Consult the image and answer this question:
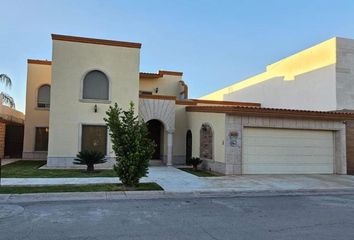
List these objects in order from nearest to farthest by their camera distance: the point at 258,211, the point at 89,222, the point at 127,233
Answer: the point at 127,233, the point at 89,222, the point at 258,211

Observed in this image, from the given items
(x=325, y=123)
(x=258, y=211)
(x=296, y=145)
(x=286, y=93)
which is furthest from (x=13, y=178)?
(x=286, y=93)

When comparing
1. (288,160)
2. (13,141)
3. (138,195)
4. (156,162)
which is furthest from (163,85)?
(138,195)

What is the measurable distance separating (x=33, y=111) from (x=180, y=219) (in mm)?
18016

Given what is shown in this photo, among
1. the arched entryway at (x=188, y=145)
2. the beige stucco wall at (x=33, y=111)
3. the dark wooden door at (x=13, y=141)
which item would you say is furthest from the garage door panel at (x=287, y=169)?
the dark wooden door at (x=13, y=141)

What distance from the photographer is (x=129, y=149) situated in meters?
Result: 10.9

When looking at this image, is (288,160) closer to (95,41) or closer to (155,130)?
(155,130)

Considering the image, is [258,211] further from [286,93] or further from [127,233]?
[286,93]

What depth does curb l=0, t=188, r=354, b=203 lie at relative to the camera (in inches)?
362

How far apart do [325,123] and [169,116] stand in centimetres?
883

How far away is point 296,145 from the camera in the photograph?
16344 mm

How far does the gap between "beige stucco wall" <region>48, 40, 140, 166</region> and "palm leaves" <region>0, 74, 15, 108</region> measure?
23.8 feet

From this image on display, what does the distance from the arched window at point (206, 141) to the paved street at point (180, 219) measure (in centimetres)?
719

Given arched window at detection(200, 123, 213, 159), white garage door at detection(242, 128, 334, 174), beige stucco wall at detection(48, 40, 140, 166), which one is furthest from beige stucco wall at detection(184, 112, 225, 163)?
beige stucco wall at detection(48, 40, 140, 166)

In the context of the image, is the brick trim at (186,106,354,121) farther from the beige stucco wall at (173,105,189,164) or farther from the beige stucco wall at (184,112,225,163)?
the beige stucco wall at (173,105,189,164)
